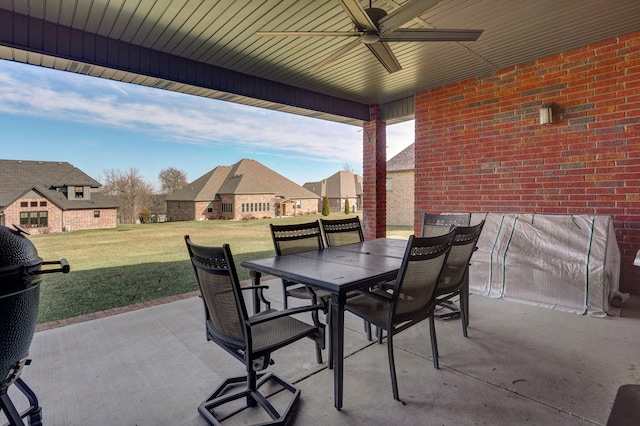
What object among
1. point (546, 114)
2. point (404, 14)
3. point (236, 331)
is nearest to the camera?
point (236, 331)

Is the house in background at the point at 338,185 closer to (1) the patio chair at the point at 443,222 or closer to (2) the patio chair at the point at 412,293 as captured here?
A: (1) the patio chair at the point at 443,222

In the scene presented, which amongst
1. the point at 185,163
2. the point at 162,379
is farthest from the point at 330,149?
the point at 162,379

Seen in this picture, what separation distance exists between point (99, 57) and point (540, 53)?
505 centimetres

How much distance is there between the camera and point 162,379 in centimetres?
212

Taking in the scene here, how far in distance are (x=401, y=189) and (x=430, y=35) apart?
44.2 ft

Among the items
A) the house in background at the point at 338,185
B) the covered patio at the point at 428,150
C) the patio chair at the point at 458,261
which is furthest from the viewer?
the house in background at the point at 338,185

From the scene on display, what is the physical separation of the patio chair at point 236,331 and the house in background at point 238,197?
17.0 meters

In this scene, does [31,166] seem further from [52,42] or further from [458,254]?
[458,254]

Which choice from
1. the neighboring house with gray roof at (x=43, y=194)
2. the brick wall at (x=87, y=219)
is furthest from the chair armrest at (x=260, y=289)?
the brick wall at (x=87, y=219)

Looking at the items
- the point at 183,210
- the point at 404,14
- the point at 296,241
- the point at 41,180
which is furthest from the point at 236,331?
the point at 183,210

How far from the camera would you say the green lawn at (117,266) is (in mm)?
4223

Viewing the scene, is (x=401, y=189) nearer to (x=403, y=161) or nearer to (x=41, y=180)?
(x=403, y=161)

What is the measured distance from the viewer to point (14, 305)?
48.4 inches

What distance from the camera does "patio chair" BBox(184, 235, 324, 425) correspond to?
1504 mm
